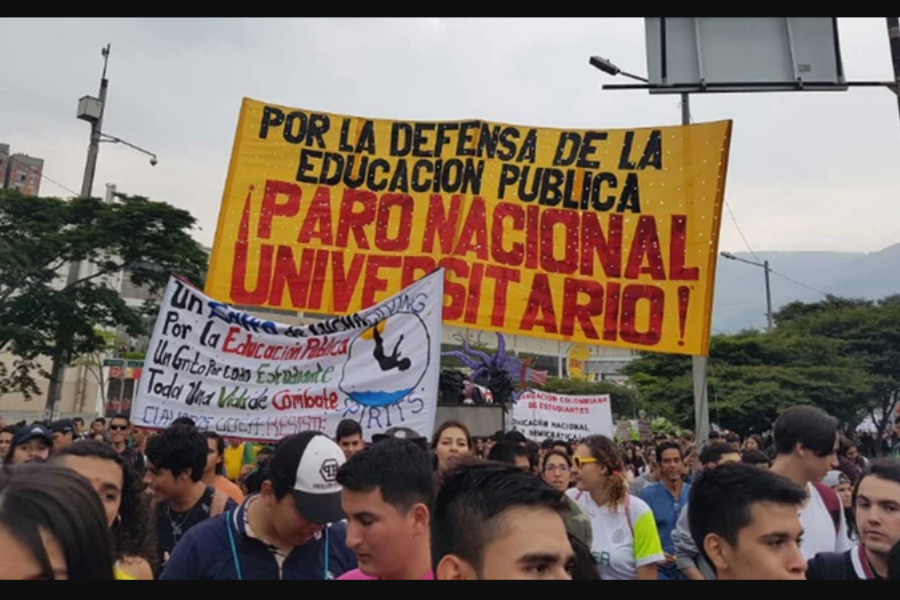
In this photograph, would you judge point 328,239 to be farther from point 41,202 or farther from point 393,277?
point 41,202

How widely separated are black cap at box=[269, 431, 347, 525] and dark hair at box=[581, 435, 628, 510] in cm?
199

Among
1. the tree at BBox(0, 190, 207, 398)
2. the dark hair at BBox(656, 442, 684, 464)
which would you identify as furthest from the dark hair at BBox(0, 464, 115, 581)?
the tree at BBox(0, 190, 207, 398)

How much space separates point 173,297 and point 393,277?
6.45 ft

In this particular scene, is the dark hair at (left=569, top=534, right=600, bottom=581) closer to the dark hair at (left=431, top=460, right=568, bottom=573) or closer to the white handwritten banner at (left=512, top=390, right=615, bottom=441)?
the dark hair at (left=431, top=460, right=568, bottom=573)

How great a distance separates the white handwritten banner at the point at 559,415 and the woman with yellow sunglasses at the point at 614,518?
794 centimetres

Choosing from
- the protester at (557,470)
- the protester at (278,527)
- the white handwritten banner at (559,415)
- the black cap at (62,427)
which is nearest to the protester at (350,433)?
the protester at (557,470)

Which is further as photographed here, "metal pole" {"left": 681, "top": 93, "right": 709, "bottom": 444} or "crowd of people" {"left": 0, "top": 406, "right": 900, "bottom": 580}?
"metal pole" {"left": 681, "top": 93, "right": 709, "bottom": 444}

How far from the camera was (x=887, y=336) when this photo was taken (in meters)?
35.5

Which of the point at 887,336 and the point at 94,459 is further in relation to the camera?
the point at 887,336

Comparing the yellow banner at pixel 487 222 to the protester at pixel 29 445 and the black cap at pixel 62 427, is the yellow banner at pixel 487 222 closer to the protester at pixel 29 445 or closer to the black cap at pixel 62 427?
the protester at pixel 29 445

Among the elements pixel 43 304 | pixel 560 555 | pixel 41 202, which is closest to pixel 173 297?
pixel 560 555

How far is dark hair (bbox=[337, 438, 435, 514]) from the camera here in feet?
7.78

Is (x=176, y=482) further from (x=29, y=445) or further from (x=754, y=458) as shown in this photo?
(x=754, y=458)

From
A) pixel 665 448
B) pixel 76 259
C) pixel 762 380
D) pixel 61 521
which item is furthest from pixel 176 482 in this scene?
pixel 762 380
